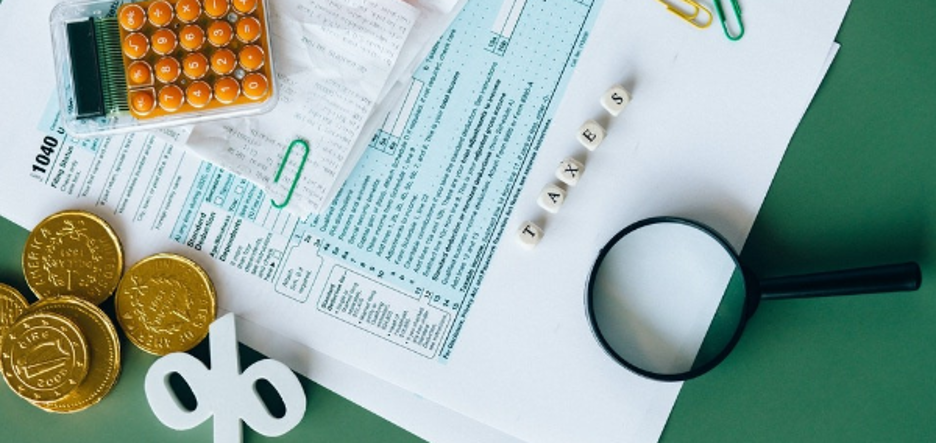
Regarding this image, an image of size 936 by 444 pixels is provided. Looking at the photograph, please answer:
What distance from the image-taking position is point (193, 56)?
776 millimetres

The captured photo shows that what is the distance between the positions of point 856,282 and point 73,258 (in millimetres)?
799

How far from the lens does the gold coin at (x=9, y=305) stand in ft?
2.69

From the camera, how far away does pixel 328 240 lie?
82 cm

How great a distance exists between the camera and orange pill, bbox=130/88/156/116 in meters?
0.77

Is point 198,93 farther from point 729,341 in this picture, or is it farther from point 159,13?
point 729,341

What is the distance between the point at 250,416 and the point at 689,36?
1.98 ft

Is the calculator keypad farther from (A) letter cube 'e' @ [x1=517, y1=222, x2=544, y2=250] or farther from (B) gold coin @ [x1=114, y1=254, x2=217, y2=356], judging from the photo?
(A) letter cube 'e' @ [x1=517, y1=222, x2=544, y2=250]

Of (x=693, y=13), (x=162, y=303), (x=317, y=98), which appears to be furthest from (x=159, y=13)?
(x=693, y=13)

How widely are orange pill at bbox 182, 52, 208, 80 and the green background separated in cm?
59

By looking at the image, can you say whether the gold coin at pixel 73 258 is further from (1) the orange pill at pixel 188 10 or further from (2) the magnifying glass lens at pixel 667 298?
(2) the magnifying glass lens at pixel 667 298

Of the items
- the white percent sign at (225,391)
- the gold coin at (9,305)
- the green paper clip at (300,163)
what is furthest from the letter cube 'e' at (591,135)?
the gold coin at (9,305)

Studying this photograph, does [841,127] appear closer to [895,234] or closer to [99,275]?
[895,234]

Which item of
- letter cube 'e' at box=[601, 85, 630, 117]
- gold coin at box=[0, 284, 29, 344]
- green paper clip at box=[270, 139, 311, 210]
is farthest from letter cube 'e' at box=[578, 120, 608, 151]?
gold coin at box=[0, 284, 29, 344]

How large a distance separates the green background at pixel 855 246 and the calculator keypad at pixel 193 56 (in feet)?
1.81
